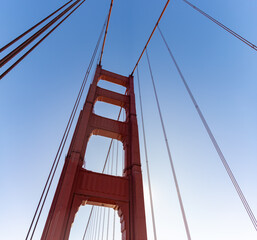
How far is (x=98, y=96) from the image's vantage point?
391 inches

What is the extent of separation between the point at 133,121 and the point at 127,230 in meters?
4.99

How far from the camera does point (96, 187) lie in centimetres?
602

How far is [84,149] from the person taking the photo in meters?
6.83

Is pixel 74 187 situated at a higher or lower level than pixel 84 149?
lower

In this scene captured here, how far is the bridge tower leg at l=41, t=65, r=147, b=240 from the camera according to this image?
16.1ft

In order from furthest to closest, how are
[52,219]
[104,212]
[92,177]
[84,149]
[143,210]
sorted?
1. [104,212]
2. [84,149]
3. [92,177]
4. [143,210]
5. [52,219]

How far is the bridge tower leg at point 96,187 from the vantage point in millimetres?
4898

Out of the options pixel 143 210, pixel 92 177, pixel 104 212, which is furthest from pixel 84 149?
pixel 104 212

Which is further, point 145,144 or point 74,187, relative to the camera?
point 145,144

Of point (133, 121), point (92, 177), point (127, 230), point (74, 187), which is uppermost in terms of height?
point (133, 121)

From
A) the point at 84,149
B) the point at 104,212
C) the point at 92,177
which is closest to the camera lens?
the point at 92,177

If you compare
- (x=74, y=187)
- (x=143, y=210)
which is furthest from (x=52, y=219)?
(x=143, y=210)

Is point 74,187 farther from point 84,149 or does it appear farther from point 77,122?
point 77,122

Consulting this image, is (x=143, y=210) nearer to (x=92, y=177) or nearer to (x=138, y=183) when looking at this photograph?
(x=138, y=183)
